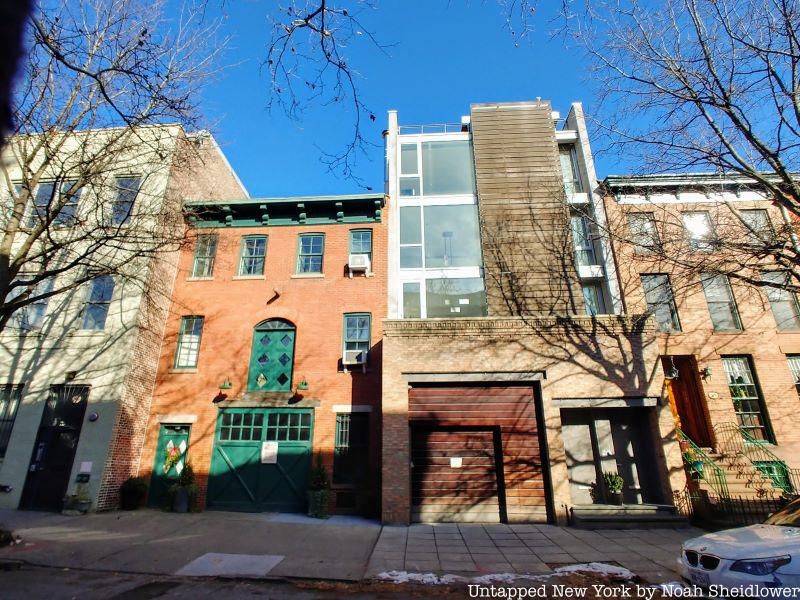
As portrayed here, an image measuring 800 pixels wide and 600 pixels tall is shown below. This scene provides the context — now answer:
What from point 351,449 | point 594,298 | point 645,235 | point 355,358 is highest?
point 594,298

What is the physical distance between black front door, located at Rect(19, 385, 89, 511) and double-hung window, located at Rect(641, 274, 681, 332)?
19.1 metres

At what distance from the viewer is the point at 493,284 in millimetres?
14852

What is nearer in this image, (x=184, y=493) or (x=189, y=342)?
(x=184, y=493)

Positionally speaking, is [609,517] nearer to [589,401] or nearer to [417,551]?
[589,401]

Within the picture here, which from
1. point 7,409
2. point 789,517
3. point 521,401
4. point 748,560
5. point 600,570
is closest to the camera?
point 748,560

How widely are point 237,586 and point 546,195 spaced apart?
15.3 meters


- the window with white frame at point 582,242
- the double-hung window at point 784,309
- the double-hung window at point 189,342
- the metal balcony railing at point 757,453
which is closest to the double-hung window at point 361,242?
the double-hung window at point 189,342

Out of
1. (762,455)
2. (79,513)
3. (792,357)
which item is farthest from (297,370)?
(792,357)

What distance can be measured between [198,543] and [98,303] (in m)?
9.06

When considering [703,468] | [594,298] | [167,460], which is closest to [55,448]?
[167,460]

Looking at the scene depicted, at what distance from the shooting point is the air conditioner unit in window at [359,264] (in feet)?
47.5

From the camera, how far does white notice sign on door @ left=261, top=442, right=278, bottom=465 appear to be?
42.0 feet

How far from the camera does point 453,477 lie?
37.3 ft

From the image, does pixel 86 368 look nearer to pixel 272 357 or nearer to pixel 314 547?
pixel 272 357
